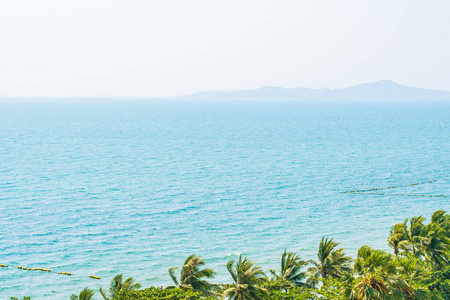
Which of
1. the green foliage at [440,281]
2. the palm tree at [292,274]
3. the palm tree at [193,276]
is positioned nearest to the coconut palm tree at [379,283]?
the palm tree at [292,274]

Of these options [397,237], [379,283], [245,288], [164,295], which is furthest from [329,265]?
[164,295]

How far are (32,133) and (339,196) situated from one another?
149821 mm

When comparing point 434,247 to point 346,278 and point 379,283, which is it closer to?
point 346,278

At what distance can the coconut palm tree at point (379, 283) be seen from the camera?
3023 cm

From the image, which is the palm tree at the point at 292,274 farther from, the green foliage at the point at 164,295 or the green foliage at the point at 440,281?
the green foliage at the point at 440,281

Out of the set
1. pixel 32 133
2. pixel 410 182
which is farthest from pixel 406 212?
pixel 32 133

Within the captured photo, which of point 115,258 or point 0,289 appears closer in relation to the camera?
point 0,289

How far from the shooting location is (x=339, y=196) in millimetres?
87375

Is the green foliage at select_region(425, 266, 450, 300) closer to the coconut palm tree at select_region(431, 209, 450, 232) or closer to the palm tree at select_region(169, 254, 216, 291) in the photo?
the coconut palm tree at select_region(431, 209, 450, 232)

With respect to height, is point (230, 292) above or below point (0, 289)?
above

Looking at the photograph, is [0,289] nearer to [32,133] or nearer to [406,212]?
[406,212]

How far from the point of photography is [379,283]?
30.7m

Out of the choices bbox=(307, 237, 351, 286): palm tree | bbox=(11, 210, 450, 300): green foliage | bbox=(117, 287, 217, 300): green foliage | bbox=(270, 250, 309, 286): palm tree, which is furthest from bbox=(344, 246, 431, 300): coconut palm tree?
bbox=(117, 287, 217, 300): green foliage

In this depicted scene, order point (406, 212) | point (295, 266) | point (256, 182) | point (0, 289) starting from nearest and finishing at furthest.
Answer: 1. point (295, 266)
2. point (0, 289)
3. point (406, 212)
4. point (256, 182)
